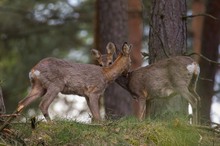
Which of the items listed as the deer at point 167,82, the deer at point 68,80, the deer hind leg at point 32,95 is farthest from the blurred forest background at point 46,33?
the deer hind leg at point 32,95

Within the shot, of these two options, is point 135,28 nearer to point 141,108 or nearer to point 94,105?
point 141,108

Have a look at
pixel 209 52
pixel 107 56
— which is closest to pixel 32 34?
pixel 209 52

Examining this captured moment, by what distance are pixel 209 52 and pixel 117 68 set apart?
669 cm

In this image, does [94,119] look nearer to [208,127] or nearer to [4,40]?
[208,127]

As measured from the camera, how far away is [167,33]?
39.3 feet

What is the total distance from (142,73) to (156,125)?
2346 millimetres

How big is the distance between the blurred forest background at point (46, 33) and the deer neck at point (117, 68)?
7.94 meters

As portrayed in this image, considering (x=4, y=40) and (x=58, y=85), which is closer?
(x=58, y=85)

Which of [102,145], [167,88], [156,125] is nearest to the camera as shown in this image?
[102,145]

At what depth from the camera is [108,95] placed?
16.9 m

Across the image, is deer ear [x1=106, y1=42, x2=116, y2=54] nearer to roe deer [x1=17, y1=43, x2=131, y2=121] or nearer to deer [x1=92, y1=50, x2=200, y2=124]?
roe deer [x1=17, y1=43, x2=131, y2=121]

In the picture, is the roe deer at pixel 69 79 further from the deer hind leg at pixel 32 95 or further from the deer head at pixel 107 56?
the deer head at pixel 107 56

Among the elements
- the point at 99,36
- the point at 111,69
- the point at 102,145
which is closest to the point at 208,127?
the point at 102,145

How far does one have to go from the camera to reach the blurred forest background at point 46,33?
2136 cm
